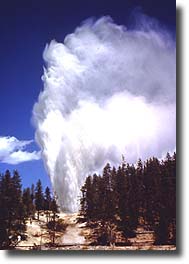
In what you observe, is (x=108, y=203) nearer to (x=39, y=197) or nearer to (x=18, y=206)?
(x=39, y=197)

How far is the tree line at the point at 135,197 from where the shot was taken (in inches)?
188

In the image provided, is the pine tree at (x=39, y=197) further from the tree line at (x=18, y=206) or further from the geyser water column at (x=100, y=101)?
the geyser water column at (x=100, y=101)

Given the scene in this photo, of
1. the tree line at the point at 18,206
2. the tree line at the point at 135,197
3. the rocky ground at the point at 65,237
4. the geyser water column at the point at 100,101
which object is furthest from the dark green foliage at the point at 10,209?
the tree line at the point at 135,197

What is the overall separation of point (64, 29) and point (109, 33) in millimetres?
476

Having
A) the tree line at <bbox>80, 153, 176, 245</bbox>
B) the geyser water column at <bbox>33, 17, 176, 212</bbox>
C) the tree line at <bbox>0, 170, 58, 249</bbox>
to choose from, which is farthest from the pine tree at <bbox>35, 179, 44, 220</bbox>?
the tree line at <bbox>80, 153, 176, 245</bbox>

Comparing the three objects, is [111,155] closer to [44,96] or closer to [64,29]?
[44,96]

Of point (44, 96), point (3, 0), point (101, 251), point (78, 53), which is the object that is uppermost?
point (3, 0)

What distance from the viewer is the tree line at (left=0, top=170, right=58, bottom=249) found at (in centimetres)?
493

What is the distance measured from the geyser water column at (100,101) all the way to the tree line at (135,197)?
106 millimetres

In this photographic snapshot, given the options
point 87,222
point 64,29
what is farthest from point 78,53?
point 87,222

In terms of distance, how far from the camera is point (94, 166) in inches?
197

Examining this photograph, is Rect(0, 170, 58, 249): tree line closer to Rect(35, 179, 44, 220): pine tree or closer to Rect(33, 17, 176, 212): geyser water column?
Rect(35, 179, 44, 220): pine tree

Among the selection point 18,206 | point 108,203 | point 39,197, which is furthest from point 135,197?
point 18,206

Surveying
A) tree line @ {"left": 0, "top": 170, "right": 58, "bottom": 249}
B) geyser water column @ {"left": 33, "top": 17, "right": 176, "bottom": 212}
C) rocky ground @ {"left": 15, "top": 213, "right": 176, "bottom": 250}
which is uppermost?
geyser water column @ {"left": 33, "top": 17, "right": 176, "bottom": 212}
